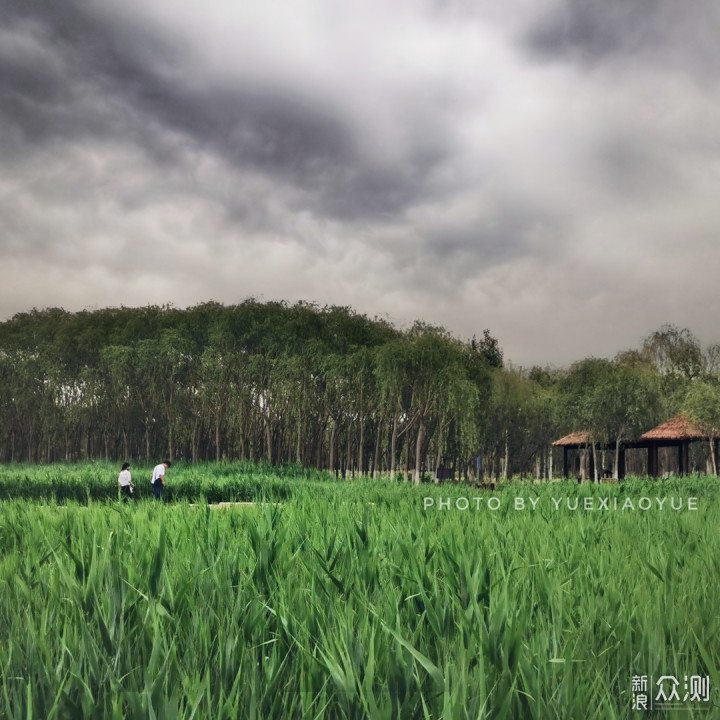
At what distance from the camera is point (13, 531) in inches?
265

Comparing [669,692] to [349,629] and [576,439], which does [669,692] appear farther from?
[576,439]

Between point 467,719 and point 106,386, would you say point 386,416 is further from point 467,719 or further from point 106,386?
point 467,719

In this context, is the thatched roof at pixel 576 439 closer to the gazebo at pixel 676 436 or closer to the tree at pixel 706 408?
the gazebo at pixel 676 436

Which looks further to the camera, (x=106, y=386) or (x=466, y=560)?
(x=106, y=386)

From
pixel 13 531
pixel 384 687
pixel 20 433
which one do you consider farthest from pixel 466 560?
pixel 20 433

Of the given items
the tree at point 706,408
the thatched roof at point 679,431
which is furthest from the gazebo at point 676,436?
the tree at point 706,408

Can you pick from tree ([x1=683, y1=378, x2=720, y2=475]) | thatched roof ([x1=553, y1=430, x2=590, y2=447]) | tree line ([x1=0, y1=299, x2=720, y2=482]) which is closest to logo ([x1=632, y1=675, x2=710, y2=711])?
tree line ([x1=0, y1=299, x2=720, y2=482])

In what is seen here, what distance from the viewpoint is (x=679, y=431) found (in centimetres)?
3678

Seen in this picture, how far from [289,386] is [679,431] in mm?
22501

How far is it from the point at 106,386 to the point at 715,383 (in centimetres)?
3883

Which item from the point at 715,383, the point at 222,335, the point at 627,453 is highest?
the point at 222,335

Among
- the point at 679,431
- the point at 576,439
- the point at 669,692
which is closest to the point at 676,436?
the point at 679,431

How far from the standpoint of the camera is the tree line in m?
37.5

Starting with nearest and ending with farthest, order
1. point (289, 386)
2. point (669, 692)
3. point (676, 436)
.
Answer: point (669, 692) < point (676, 436) < point (289, 386)
